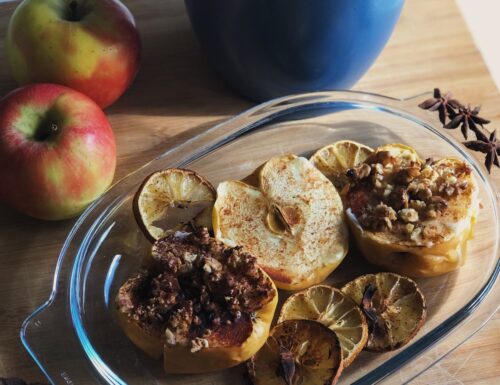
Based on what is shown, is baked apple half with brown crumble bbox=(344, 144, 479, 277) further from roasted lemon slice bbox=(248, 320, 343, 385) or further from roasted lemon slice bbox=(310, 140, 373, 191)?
roasted lemon slice bbox=(248, 320, 343, 385)

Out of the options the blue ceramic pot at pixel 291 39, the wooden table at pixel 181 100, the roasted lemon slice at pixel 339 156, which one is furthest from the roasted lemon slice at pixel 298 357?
the blue ceramic pot at pixel 291 39

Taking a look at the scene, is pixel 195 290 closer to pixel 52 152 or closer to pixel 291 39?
pixel 52 152

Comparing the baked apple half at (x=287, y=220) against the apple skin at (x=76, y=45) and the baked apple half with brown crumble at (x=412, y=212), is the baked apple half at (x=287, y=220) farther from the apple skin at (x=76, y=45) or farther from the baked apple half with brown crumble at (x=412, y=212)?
the apple skin at (x=76, y=45)

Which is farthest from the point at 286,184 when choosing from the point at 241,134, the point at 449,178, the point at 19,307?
the point at 19,307

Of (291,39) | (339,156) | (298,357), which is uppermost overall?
(291,39)

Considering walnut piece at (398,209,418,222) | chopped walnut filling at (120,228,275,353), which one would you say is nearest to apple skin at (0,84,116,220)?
chopped walnut filling at (120,228,275,353)

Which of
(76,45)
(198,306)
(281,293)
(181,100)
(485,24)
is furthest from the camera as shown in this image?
(485,24)

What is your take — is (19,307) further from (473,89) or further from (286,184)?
(473,89)

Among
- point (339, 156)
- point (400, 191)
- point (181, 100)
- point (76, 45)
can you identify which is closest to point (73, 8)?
point (76, 45)
